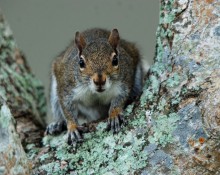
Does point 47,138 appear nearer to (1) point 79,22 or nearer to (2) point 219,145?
(2) point 219,145

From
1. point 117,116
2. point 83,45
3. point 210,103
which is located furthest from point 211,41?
point 83,45

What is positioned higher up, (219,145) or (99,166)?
(219,145)

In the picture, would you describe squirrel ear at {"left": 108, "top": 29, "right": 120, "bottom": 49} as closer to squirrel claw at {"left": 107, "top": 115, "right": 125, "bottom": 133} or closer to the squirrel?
the squirrel

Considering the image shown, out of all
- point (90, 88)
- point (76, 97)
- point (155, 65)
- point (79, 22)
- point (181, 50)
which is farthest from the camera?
point (79, 22)

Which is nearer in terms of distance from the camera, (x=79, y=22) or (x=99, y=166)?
(x=99, y=166)

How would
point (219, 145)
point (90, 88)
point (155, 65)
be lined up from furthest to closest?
1. point (90, 88)
2. point (155, 65)
3. point (219, 145)

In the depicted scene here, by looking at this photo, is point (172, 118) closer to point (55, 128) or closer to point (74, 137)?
point (74, 137)

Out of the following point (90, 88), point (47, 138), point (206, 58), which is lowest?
point (47, 138)

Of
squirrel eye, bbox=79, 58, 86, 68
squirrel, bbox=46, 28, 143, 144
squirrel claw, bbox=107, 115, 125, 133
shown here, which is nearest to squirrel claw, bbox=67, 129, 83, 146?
squirrel, bbox=46, 28, 143, 144
